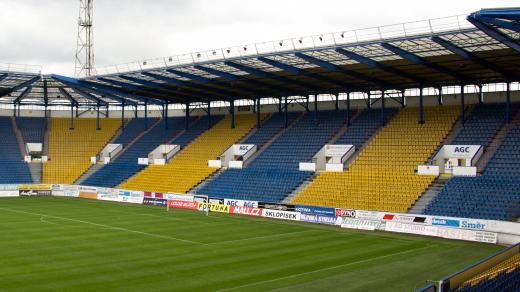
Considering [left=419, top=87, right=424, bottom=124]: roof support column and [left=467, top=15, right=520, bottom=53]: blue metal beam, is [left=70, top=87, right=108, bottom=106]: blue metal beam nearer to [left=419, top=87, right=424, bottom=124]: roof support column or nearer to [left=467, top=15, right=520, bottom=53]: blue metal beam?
[left=419, top=87, right=424, bottom=124]: roof support column

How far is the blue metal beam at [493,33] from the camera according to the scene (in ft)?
86.5

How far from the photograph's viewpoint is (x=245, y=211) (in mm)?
43781

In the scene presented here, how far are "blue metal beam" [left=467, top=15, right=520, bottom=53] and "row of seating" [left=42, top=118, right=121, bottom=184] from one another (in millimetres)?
49155

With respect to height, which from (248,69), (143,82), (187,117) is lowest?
(187,117)

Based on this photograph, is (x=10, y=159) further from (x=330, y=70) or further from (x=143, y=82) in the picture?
(x=330, y=70)

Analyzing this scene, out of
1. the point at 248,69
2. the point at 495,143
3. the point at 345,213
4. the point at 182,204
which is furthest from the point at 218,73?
the point at 495,143

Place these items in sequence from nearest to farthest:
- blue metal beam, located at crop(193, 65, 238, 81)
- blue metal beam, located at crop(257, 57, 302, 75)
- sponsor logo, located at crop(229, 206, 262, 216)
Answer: blue metal beam, located at crop(257, 57, 302, 75) < sponsor logo, located at crop(229, 206, 262, 216) < blue metal beam, located at crop(193, 65, 238, 81)

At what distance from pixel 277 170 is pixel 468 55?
20.7 m

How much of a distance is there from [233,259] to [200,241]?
5.48 meters

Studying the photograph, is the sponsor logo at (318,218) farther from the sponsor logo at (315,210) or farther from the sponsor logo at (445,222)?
the sponsor logo at (445,222)

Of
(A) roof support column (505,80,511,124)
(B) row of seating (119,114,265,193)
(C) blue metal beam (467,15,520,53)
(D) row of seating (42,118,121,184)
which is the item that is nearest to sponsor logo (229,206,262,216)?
(B) row of seating (119,114,265,193)

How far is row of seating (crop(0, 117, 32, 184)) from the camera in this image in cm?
6106

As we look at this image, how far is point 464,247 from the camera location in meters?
29.5

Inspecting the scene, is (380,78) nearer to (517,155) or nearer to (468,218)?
(517,155)
